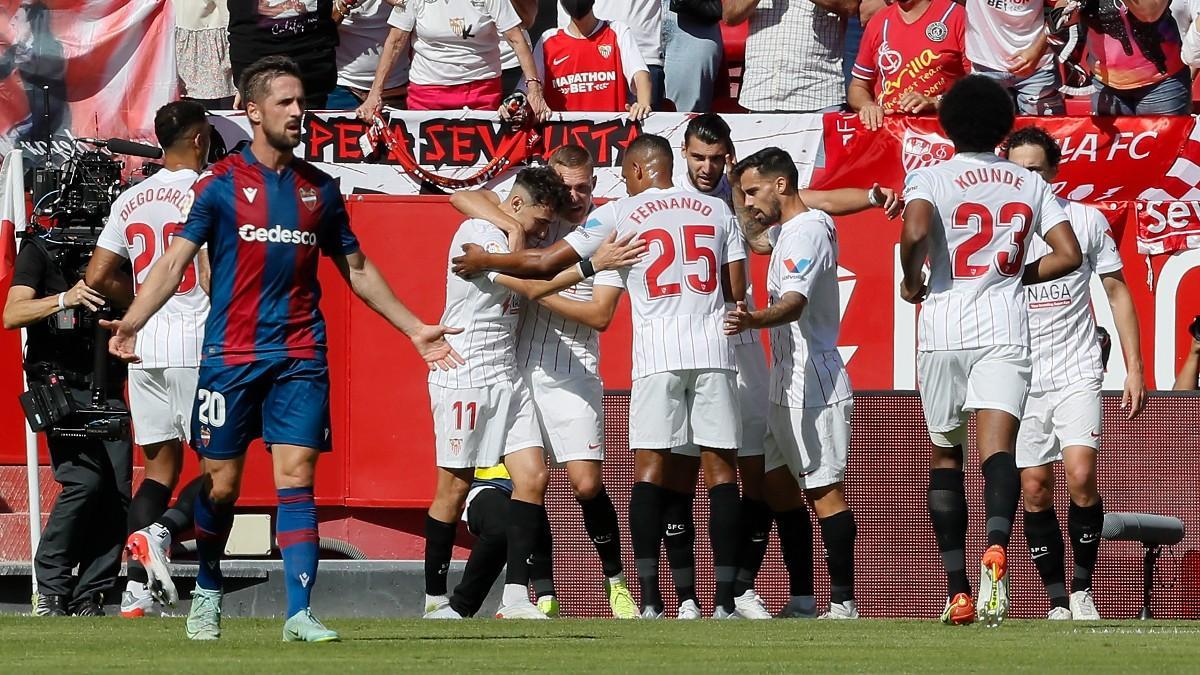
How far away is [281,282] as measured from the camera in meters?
7.36

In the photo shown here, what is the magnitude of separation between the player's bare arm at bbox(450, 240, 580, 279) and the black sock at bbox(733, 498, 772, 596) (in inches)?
66.3

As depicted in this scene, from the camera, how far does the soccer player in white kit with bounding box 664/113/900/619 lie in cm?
971

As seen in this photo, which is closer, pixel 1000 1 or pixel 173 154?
pixel 173 154

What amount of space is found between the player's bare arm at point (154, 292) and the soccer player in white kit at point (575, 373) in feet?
8.46

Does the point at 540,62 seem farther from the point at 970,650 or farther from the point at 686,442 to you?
the point at 970,650

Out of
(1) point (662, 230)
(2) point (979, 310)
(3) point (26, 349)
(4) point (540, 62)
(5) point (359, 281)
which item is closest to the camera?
(5) point (359, 281)

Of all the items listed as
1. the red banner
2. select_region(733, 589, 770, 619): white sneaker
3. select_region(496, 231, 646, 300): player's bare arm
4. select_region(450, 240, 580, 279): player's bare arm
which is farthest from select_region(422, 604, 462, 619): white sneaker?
the red banner

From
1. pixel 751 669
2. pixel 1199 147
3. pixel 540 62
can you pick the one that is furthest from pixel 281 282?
pixel 1199 147

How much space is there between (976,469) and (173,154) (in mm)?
4689

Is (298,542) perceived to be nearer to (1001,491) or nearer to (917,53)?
(1001,491)

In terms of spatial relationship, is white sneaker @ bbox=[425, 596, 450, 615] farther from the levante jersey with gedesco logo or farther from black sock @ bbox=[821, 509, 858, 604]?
the levante jersey with gedesco logo

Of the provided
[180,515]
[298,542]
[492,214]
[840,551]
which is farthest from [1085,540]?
[180,515]

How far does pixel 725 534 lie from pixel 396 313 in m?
2.80

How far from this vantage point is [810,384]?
958 cm
